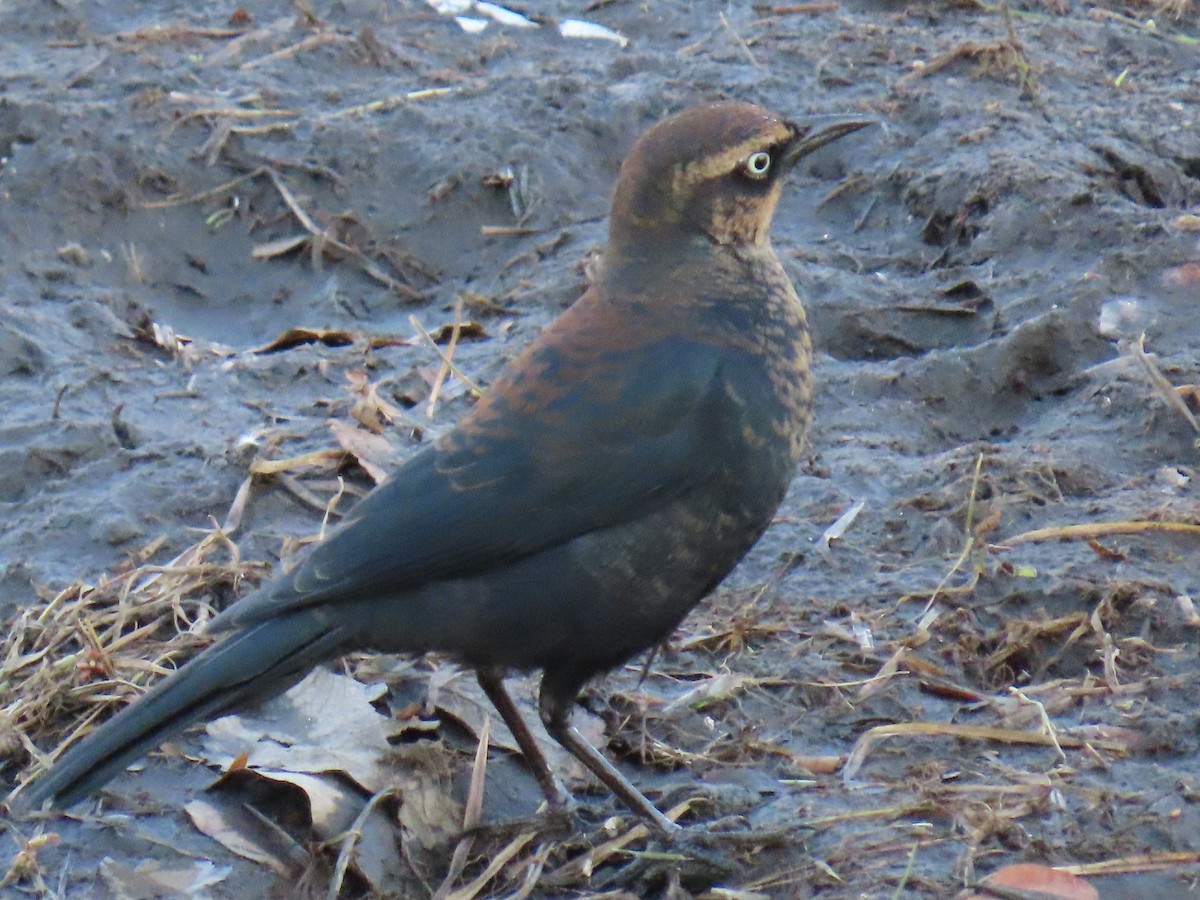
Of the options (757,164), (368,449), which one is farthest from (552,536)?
(368,449)

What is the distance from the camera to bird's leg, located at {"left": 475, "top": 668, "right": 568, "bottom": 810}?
3871 millimetres

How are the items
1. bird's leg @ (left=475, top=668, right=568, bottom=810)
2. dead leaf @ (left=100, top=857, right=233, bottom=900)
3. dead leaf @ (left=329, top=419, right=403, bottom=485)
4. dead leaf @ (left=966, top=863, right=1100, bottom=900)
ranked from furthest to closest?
dead leaf @ (left=329, top=419, right=403, bottom=485)
bird's leg @ (left=475, top=668, right=568, bottom=810)
dead leaf @ (left=100, top=857, right=233, bottom=900)
dead leaf @ (left=966, top=863, right=1100, bottom=900)

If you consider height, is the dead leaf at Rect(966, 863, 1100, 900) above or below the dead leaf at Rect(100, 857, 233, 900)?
above

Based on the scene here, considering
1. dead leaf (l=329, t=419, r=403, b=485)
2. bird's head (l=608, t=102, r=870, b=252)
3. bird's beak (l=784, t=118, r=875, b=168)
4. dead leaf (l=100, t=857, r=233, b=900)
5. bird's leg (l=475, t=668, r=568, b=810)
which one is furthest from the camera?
dead leaf (l=329, t=419, r=403, b=485)

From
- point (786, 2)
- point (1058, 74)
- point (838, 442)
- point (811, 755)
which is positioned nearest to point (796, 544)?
point (838, 442)

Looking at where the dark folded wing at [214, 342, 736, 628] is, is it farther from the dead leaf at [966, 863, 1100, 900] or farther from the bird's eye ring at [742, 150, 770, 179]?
the dead leaf at [966, 863, 1100, 900]

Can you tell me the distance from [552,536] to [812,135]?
1.29 m

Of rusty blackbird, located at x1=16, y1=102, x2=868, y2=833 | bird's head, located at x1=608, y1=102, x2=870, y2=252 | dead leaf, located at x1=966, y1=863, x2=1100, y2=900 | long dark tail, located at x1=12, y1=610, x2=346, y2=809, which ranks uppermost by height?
bird's head, located at x1=608, y1=102, x2=870, y2=252

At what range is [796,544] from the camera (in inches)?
183

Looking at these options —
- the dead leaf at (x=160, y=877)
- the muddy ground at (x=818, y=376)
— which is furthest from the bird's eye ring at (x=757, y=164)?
the dead leaf at (x=160, y=877)

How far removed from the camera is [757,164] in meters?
4.07

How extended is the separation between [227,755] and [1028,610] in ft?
6.60

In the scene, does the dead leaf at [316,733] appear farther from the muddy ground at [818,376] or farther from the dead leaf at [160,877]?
the dead leaf at [160,877]

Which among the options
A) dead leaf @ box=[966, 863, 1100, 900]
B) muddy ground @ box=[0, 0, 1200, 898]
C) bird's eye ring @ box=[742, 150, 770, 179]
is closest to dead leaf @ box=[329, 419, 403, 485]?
muddy ground @ box=[0, 0, 1200, 898]
